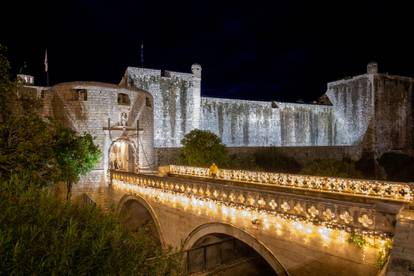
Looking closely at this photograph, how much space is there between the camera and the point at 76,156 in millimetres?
16547

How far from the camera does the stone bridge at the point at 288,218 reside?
5.75 metres

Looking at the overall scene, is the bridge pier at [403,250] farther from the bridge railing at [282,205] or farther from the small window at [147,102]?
the small window at [147,102]

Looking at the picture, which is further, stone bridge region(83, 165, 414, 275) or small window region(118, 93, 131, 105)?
small window region(118, 93, 131, 105)

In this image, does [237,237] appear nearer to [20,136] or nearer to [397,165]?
[20,136]

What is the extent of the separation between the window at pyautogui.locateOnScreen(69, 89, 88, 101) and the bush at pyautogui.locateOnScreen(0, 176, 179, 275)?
13.5 metres

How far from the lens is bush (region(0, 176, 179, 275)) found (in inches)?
145

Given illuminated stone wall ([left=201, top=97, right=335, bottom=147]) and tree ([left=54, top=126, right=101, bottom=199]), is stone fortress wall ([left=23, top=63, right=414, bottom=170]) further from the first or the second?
tree ([left=54, top=126, right=101, bottom=199])

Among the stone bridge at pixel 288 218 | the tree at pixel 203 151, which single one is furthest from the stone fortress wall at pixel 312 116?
the stone bridge at pixel 288 218

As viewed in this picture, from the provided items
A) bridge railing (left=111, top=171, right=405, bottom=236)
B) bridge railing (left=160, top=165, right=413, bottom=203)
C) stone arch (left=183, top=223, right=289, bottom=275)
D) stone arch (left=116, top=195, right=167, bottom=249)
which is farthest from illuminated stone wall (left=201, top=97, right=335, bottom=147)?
stone arch (left=183, top=223, right=289, bottom=275)

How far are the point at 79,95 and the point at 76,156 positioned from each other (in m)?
4.12

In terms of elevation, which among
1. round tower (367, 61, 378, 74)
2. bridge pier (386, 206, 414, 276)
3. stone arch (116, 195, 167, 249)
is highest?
round tower (367, 61, 378, 74)

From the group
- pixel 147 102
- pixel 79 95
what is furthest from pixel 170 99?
pixel 79 95

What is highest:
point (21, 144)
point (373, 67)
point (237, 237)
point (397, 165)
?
point (373, 67)

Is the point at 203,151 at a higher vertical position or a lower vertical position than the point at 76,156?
higher
